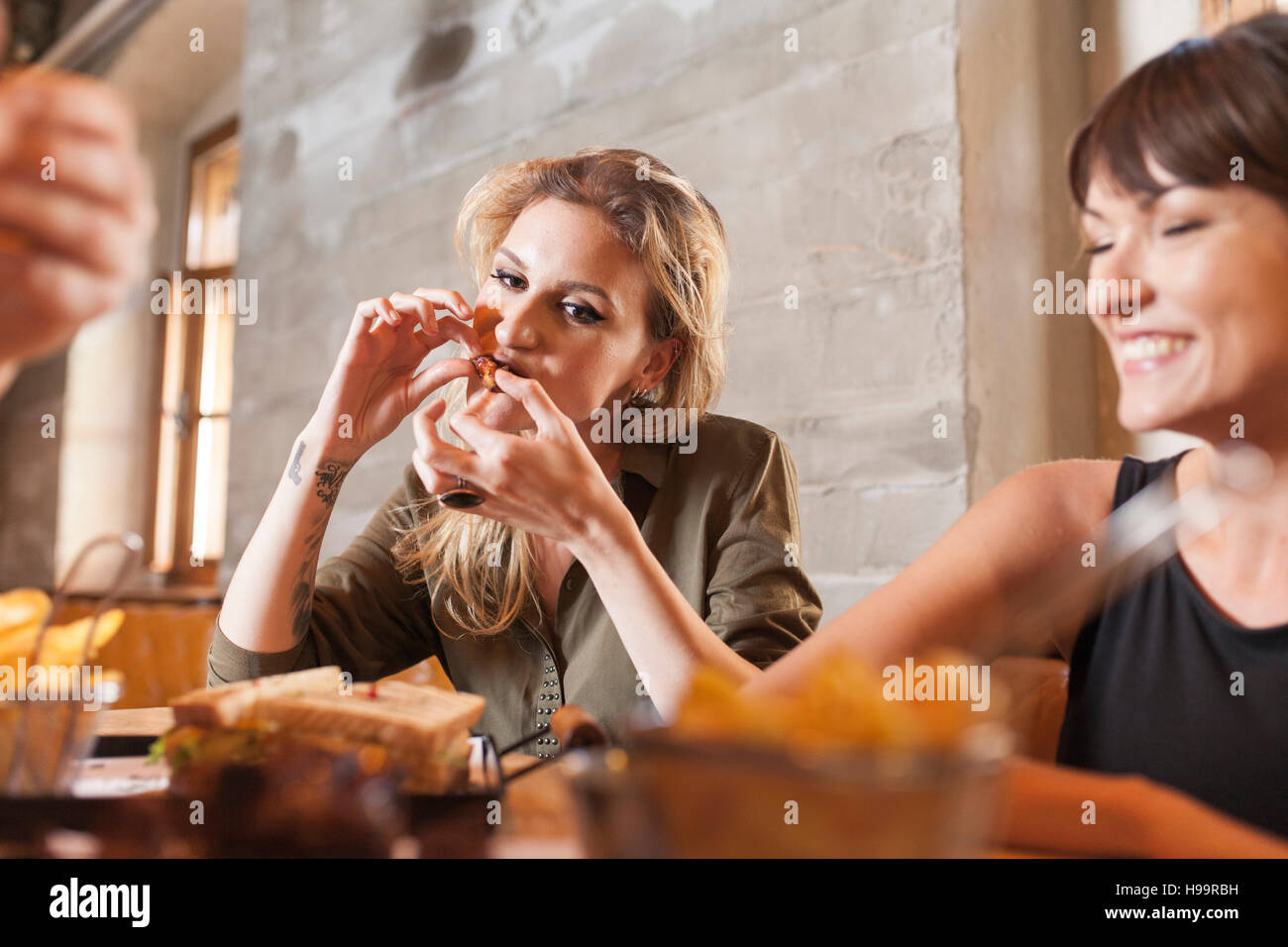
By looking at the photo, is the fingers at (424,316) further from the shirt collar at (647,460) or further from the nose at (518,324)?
the shirt collar at (647,460)

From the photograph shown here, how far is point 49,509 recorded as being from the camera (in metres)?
4.89

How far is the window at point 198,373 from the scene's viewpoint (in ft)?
14.9

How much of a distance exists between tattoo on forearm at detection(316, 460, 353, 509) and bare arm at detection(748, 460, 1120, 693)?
2.37 ft

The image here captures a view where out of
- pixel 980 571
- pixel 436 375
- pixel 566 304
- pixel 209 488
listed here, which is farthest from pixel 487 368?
pixel 209 488

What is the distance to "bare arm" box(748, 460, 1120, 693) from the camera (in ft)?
3.33

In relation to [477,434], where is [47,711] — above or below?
below

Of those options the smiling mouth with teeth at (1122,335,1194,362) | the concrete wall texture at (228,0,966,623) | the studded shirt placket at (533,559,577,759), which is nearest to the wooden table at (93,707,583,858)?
the studded shirt placket at (533,559,577,759)

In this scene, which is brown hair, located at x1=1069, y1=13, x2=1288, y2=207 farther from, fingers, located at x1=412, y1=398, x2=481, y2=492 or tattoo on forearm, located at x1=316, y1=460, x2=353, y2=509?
tattoo on forearm, located at x1=316, y1=460, x2=353, y2=509

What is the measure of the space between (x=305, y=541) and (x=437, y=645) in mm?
387

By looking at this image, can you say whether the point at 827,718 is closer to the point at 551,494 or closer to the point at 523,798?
the point at 523,798

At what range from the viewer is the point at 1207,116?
91 cm

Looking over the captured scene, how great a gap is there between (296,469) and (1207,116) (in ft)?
3.77

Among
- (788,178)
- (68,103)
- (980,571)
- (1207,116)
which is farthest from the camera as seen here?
(788,178)

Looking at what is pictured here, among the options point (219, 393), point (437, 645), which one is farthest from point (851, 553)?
point (219, 393)
